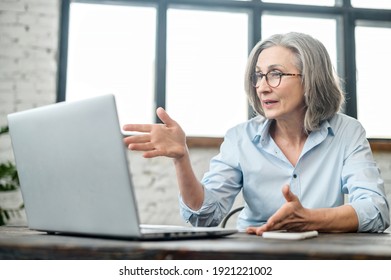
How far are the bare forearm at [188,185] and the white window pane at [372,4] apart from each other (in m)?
2.47

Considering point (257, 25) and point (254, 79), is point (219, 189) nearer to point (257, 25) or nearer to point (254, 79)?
point (254, 79)

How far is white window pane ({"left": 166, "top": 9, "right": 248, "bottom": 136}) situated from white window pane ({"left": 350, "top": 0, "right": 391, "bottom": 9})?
2.50 feet

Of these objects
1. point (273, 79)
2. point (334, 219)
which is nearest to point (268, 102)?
point (273, 79)

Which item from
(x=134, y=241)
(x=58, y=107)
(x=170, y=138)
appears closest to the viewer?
(x=134, y=241)

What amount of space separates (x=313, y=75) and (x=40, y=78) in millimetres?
1852

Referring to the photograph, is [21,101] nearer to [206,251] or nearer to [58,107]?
[58,107]

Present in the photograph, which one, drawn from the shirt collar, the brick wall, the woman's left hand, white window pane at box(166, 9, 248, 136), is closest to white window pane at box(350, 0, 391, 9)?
white window pane at box(166, 9, 248, 136)

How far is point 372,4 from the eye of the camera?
136 inches

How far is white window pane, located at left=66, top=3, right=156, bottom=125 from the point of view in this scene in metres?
3.16

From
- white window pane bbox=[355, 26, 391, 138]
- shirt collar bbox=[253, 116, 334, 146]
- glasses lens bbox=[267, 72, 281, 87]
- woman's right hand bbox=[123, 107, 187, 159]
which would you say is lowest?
woman's right hand bbox=[123, 107, 187, 159]

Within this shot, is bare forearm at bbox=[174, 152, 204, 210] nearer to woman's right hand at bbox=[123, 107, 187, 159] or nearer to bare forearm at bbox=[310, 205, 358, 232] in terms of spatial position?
woman's right hand at bbox=[123, 107, 187, 159]

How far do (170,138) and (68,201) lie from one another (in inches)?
11.8
